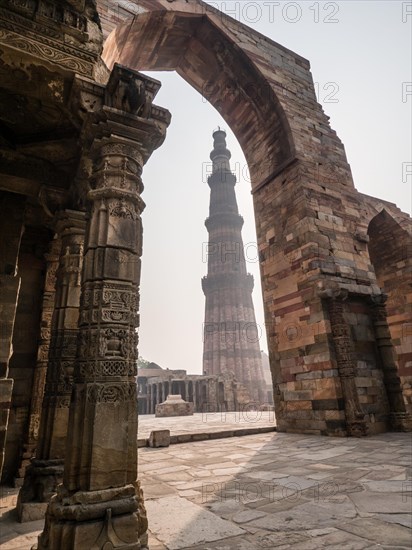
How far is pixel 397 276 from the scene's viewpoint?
11227mm

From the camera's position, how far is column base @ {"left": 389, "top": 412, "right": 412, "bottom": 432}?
6218 millimetres

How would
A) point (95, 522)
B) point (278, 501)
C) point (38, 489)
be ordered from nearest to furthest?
point (95, 522) < point (278, 501) < point (38, 489)

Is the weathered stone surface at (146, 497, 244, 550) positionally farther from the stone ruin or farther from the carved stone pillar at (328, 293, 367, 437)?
the carved stone pillar at (328, 293, 367, 437)

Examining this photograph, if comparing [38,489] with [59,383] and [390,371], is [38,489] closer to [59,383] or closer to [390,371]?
[59,383]

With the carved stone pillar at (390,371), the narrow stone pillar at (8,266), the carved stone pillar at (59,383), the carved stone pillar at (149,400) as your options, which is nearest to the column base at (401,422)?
the carved stone pillar at (390,371)

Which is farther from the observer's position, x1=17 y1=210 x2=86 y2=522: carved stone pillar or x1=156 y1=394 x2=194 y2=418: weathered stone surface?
x1=156 y1=394 x2=194 y2=418: weathered stone surface

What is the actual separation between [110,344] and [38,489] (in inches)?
66.6

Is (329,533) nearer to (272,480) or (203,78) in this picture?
(272,480)

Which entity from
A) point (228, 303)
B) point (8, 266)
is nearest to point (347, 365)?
point (8, 266)

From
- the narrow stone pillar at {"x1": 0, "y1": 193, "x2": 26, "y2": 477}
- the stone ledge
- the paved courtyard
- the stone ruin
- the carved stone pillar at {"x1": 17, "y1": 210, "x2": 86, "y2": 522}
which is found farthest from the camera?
the stone ledge

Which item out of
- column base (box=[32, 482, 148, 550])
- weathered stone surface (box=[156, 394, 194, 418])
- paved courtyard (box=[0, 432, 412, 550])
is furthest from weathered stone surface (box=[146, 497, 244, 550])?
weathered stone surface (box=[156, 394, 194, 418])

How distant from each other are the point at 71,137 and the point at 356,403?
605 cm

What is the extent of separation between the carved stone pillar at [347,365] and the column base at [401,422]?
3.17ft

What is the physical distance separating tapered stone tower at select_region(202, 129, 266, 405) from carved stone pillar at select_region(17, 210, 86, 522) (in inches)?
984
